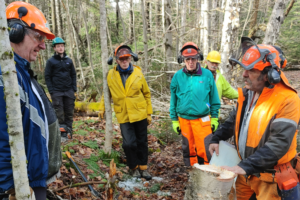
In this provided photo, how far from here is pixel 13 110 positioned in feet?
4.16

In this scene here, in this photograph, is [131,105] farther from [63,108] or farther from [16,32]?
[16,32]

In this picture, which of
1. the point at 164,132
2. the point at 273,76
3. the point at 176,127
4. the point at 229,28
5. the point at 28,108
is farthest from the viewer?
the point at 229,28

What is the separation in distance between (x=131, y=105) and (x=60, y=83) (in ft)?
9.09

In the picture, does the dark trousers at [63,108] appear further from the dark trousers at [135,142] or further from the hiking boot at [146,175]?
the hiking boot at [146,175]

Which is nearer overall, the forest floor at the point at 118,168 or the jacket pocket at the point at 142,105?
the forest floor at the point at 118,168

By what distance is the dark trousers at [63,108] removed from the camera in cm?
602

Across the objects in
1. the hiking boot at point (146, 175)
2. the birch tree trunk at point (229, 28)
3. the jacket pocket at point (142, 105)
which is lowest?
the hiking boot at point (146, 175)

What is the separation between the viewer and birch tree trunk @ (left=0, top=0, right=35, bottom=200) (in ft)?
3.98

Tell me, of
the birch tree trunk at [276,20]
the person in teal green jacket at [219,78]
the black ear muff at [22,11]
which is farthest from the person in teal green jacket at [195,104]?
the birch tree trunk at [276,20]

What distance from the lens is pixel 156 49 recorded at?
1291cm

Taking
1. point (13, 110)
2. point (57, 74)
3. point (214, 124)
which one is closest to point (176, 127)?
point (214, 124)

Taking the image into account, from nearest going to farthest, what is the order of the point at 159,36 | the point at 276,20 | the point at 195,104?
the point at 195,104, the point at 276,20, the point at 159,36

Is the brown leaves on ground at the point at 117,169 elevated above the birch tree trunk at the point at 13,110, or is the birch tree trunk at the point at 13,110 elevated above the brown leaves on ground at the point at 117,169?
the birch tree trunk at the point at 13,110

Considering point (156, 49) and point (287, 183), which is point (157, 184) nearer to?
point (287, 183)
